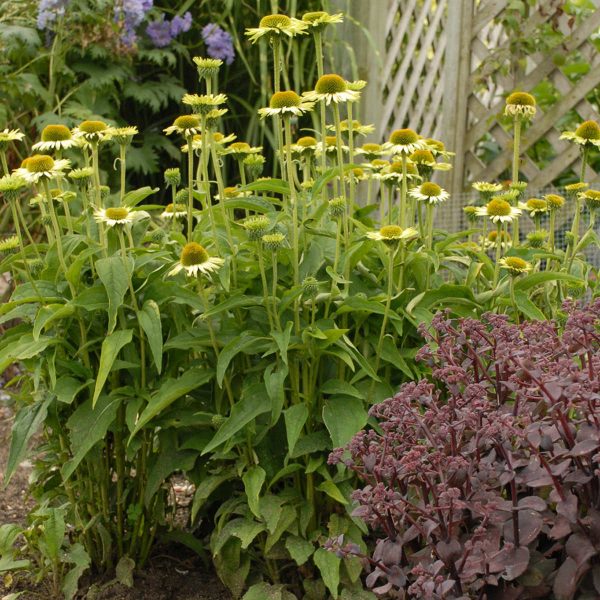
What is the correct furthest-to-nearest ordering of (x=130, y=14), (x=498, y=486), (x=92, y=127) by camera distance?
(x=130, y=14)
(x=92, y=127)
(x=498, y=486)

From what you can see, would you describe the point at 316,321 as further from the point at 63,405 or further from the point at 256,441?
the point at 63,405

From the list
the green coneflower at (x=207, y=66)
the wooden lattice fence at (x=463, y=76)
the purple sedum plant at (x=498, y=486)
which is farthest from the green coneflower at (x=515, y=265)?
the wooden lattice fence at (x=463, y=76)

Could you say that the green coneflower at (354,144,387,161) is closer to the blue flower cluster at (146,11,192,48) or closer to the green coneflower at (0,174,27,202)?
the green coneflower at (0,174,27,202)

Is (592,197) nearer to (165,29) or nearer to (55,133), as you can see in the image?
(55,133)

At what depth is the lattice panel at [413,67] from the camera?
452 centimetres

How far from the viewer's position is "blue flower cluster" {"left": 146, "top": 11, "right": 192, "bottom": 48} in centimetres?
414

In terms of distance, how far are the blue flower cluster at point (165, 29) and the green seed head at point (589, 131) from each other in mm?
2544

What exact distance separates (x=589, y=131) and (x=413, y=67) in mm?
2750

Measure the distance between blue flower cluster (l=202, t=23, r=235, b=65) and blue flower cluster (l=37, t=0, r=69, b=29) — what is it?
2.42ft

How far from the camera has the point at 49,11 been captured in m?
3.66

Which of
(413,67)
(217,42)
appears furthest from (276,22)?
(413,67)

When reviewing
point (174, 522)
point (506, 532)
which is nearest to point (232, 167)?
point (174, 522)

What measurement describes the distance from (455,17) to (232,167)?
4.07 feet

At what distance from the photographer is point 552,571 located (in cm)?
120
